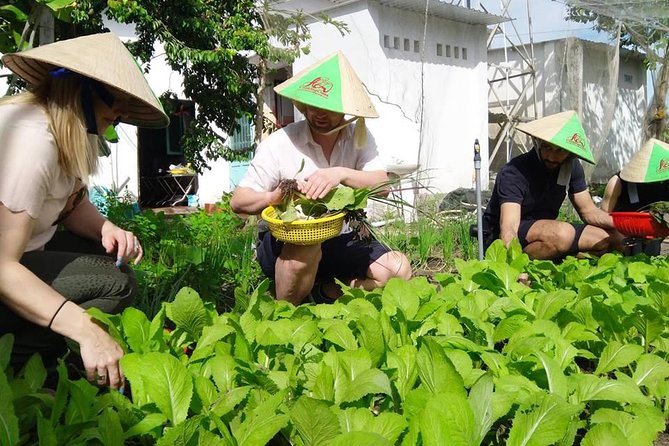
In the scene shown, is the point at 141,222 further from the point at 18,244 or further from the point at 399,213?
the point at 18,244

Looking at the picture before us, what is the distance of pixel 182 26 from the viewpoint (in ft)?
18.6

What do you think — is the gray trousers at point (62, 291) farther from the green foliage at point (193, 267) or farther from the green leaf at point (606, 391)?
the green leaf at point (606, 391)

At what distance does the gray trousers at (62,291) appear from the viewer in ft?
6.42

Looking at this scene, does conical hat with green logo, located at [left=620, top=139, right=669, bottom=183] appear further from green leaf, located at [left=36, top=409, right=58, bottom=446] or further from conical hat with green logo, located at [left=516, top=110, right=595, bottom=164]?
green leaf, located at [left=36, top=409, right=58, bottom=446]

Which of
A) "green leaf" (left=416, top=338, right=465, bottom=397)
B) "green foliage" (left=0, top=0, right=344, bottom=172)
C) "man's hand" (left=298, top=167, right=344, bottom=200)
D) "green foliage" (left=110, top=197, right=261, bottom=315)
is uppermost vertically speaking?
"green foliage" (left=0, top=0, right=344, bottom=172)

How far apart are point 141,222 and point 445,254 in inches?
91.1

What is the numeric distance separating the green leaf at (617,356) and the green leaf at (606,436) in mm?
587

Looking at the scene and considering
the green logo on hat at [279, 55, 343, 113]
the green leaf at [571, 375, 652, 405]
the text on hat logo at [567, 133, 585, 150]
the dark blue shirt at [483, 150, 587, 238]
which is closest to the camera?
the green leaf at [571, 375, 652, 405]

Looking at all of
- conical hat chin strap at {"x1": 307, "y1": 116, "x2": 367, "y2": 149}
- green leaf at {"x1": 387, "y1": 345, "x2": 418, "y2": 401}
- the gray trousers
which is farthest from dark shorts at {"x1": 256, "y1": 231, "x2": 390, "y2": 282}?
green leaf at {"x1": 387, "y1": 345, "x2": 418, "y2": 401}

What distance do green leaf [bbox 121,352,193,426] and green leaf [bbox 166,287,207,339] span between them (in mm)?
402

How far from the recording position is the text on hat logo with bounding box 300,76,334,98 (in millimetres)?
2840

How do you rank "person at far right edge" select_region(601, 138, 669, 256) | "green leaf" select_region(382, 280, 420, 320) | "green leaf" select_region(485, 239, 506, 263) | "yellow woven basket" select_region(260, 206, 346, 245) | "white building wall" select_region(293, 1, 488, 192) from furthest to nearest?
"white building wall" select_region(293, 1, 488, 192)
"person at far right edge" select_region(601, 138, 669, 256)
"green leaf" select_region(485, 239, 506, 263)
"yellow woven basket" select_region(260, 206, 346, 245)
"green leaf" select_region(382, 280, 420, 320)

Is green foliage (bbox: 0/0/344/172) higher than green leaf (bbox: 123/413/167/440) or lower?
higher

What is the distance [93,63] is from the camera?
1845 mm
